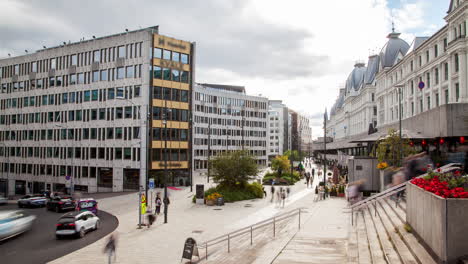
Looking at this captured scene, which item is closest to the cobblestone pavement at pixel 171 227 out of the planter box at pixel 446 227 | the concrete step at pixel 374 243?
the concrete step at pixel 374 243

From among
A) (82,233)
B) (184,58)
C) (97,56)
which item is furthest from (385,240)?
(97,56)

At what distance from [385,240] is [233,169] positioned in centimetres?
2303

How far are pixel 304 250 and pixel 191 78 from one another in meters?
42.0

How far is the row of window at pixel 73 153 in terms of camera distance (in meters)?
48.3

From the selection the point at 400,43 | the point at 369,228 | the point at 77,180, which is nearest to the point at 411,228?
the point at 369,228

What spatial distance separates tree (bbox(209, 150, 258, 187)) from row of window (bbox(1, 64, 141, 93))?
2036cm

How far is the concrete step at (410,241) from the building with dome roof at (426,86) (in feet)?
34.8

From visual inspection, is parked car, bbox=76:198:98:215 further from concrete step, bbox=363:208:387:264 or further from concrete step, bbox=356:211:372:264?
concrete step, bbox=363:208:387:264

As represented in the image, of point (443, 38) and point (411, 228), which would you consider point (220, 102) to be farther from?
point (411, 228)

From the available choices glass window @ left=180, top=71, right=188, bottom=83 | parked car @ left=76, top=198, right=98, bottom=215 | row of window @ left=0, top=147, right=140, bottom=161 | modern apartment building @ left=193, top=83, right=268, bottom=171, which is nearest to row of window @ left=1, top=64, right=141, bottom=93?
glass window @ left=180, top=71, right=188, bottom=83

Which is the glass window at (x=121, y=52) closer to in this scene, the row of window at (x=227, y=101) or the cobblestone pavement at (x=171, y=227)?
the cobblestone pavement at (x=171, y=227)

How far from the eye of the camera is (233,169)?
34.5 meters

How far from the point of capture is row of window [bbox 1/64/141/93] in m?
48.5

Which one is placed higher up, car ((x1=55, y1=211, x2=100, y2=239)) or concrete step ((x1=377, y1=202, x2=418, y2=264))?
concrete step ((x1=377, y1=202, x2=418, y2=264))
